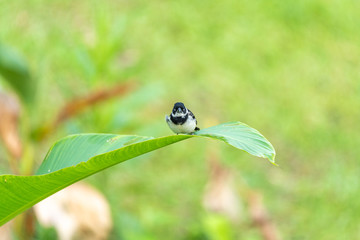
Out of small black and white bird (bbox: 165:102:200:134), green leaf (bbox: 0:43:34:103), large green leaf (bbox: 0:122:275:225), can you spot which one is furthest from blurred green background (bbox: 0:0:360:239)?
large green leaf (bbox: 0:122:275:225)

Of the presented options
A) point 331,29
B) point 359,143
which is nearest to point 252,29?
point 331,29

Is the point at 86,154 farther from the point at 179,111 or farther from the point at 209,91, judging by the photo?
the point at 209,91

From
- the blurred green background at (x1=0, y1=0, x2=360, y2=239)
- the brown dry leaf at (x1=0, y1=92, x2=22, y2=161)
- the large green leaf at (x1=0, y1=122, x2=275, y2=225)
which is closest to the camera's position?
the large green leaf at (x1=0, y1=122, x2=275, y2=225)

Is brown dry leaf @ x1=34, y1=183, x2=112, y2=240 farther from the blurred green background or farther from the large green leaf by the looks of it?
the large green leaf

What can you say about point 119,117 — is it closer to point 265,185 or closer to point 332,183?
point 265,185

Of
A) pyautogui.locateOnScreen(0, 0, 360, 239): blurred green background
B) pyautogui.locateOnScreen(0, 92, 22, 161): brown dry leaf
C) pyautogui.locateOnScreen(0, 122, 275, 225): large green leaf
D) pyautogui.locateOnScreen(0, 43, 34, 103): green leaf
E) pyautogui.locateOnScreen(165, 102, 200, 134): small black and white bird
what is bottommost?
pyautogui.locateOnScreen(0, 122, 275, 225): large green leaf
